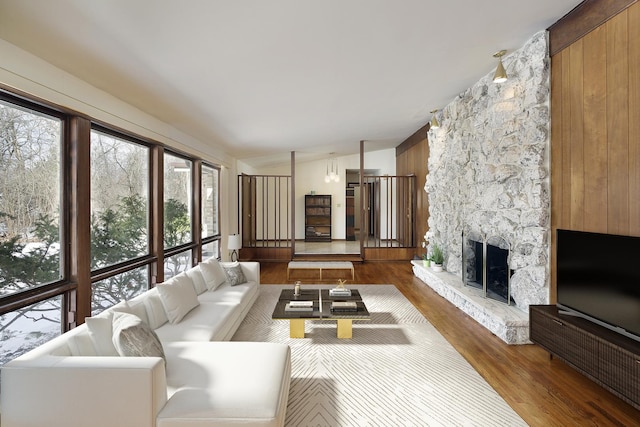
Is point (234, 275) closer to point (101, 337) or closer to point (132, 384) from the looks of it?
point (101, 337)

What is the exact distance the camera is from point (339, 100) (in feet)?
14.5

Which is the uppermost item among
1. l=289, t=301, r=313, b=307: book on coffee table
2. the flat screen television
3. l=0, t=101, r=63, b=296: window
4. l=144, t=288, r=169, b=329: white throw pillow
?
l=0, t=101, r=63, b=296: window

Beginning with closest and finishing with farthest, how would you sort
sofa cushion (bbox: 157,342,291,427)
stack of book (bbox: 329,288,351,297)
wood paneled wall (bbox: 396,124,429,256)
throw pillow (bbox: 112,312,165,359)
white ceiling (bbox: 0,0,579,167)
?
1. sofa cushion (bbox: 157,342,291,427)
2. throw pillow (bbox: 112,312,165,359)
3. white ceiling (bbox: 0,0,579,167)
4. stack of book (bbox: 329,288,351,297)
5. wood paneled wall (bbox: 396,124,429,256)

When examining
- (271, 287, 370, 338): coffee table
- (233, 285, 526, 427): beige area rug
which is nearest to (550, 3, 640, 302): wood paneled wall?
(233, 285, 526, 427): beige area rug

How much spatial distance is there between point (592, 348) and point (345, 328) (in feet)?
6.70

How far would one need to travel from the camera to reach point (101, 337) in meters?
2.00

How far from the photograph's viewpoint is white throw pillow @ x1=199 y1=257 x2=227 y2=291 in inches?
154

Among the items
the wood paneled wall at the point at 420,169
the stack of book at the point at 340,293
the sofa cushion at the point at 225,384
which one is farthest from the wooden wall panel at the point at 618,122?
the wood paneled wall at the point at 420,169

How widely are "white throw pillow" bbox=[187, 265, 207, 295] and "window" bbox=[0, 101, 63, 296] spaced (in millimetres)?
1231

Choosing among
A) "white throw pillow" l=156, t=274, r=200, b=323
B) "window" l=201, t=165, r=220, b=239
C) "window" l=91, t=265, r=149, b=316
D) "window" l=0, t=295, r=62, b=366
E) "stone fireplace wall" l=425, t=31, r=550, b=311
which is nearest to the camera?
"window" l=0, t=295, r=62, b=366

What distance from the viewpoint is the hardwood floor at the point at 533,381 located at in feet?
6.88

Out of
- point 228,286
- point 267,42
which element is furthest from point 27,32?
point 228,286

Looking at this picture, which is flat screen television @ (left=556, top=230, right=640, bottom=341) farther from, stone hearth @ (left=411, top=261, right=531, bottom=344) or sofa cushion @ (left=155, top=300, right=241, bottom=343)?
sofa cushion @ (left=155, top=300, right=241, bottom=343)

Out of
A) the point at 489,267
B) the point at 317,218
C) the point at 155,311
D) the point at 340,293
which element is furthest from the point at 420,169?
the point at 155,311
